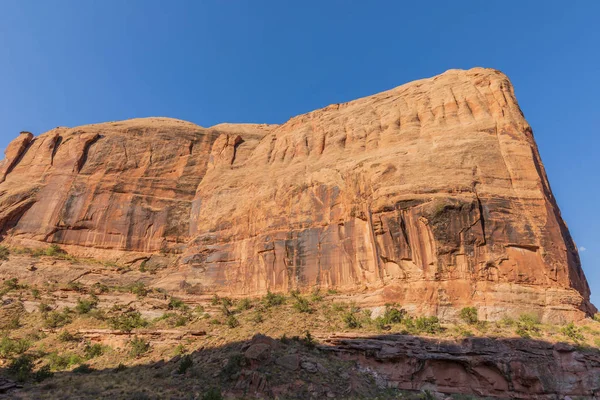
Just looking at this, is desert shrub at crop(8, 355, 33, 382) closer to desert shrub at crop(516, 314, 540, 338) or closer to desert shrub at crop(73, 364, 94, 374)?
desert shrub at crop(73, 364, 94, 374)

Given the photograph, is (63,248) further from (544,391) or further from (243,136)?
(544,391)

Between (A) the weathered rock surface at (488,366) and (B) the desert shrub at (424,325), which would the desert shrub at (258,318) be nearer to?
(A) the weathered rock surface at (488,366)

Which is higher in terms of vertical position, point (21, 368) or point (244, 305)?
point (244, 305)

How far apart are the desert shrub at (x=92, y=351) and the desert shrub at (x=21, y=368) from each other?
10.3ft

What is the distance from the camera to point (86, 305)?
106 feet

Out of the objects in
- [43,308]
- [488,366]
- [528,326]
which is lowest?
[488,366]

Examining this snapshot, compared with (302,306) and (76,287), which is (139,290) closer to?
(76,287)

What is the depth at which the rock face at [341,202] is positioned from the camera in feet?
85.4

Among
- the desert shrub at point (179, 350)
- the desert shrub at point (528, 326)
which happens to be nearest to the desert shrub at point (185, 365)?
the desert shrub at point (179, 350)

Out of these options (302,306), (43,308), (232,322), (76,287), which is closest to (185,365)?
(232,322)

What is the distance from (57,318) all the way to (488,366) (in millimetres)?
30492

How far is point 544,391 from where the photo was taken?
20.0 m

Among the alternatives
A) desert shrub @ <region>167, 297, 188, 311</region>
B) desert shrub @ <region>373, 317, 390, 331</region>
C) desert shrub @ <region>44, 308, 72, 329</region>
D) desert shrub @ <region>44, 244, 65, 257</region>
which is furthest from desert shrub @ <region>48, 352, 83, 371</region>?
desert shrub @ <region>373, 317, 390, 331</region>

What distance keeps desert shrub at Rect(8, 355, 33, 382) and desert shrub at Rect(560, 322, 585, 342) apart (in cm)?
3067
